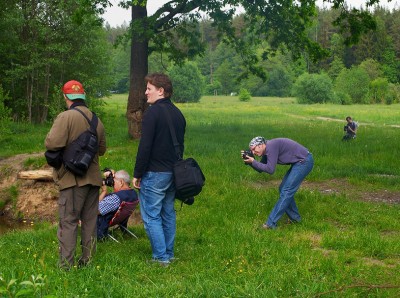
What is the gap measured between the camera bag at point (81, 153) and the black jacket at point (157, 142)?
53 centimetres

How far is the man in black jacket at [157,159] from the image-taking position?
19.7 feet

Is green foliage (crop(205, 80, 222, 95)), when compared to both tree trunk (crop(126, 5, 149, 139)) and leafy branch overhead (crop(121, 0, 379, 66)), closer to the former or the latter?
leafy branch overhead (crop(121, 0, 379, 66))

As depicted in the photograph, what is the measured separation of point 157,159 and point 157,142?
0.19 metres

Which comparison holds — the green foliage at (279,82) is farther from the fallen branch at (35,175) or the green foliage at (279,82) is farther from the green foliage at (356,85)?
the fallen branch at (35,175)

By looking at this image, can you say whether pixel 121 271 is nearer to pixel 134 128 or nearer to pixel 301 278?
pixel 301 278

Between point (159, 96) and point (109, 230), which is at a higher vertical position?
point (159, 96)

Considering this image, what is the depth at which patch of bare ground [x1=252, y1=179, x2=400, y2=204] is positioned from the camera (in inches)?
409

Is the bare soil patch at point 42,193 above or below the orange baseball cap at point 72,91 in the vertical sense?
below

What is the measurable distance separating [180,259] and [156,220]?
66cm

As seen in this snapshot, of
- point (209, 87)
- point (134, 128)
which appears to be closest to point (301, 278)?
point (134, 128)

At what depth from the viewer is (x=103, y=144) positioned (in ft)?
20.7

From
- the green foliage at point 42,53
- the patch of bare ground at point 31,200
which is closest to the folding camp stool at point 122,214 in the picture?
the patch of bare ground at point 31,200

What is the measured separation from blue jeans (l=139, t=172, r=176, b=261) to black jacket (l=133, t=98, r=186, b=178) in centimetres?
10

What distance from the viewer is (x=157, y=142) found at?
606 centimetres
